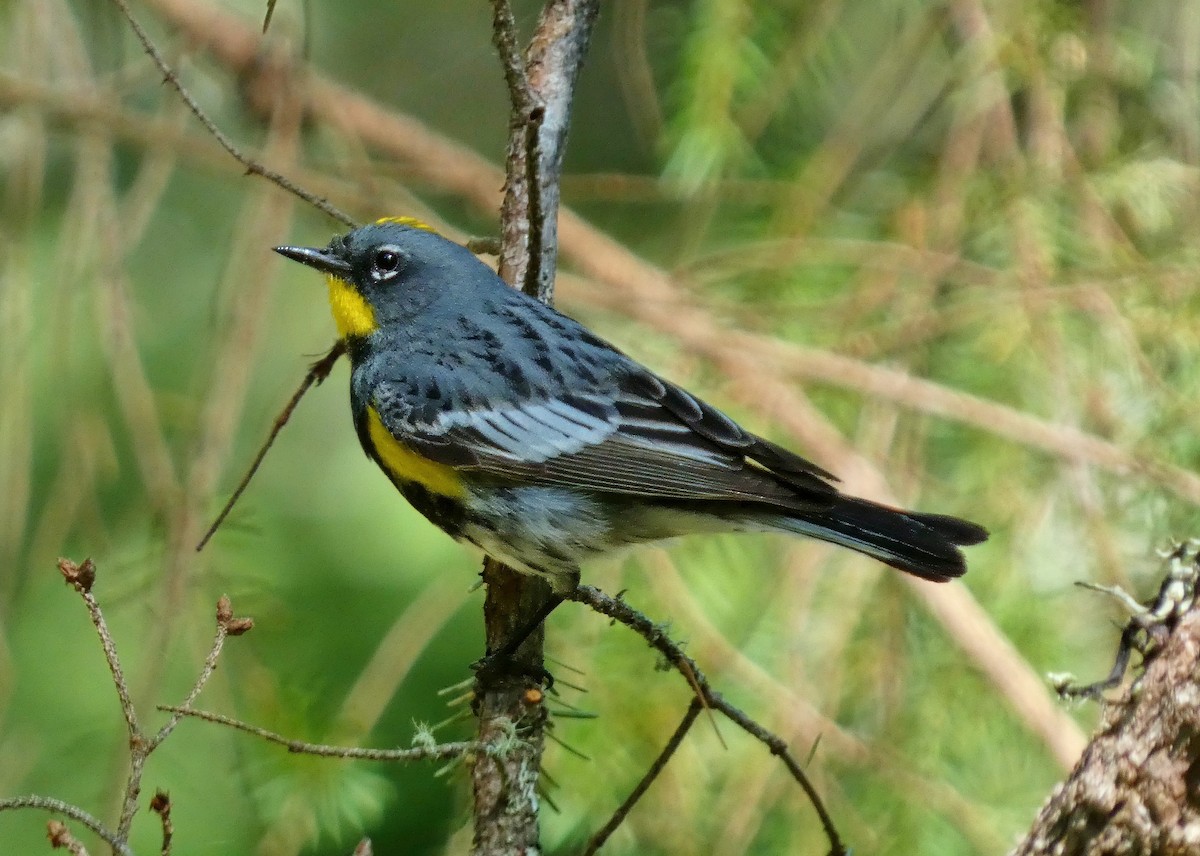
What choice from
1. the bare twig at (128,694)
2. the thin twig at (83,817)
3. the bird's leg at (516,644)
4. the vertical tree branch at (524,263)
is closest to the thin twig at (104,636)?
the bare twig at (128,694)

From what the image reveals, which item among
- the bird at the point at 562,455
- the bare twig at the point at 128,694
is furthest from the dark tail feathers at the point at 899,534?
the bare twig at the point at 128,694

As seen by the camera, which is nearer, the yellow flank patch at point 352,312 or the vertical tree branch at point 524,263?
the vertical tree branch at point 524,263

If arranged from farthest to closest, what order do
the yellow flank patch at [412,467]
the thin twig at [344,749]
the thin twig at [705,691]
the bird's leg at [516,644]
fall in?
the yellow flank patch at [412,467] < the bird's leg at [516,644] < the thin twig at [705,691] < the thin twig at [344,749]

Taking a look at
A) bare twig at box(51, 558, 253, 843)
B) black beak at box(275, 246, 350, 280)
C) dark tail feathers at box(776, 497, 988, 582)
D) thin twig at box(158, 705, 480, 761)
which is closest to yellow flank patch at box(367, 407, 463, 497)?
black beak at box(275, 246, 350, 280)

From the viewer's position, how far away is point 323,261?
2.93m

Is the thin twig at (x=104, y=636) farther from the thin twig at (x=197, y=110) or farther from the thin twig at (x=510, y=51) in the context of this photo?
the thin twig at (x=510, y=51)

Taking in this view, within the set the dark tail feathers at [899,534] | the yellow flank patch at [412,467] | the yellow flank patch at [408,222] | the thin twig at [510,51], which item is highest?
the yellow flank patch at [408,222]

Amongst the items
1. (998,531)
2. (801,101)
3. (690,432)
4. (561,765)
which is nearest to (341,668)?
(561,765)

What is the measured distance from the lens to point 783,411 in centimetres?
312

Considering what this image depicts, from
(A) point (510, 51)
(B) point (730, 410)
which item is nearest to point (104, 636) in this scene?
(A) point (510, 51)

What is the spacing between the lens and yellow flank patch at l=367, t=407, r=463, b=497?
263 cm

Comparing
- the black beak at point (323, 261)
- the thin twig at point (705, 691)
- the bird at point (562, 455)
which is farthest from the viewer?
the black beak at point (323, 261)

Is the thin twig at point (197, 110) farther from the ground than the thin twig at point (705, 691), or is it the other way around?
the thin twig at point (197, 110)

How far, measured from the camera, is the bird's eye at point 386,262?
2955 millimetres
